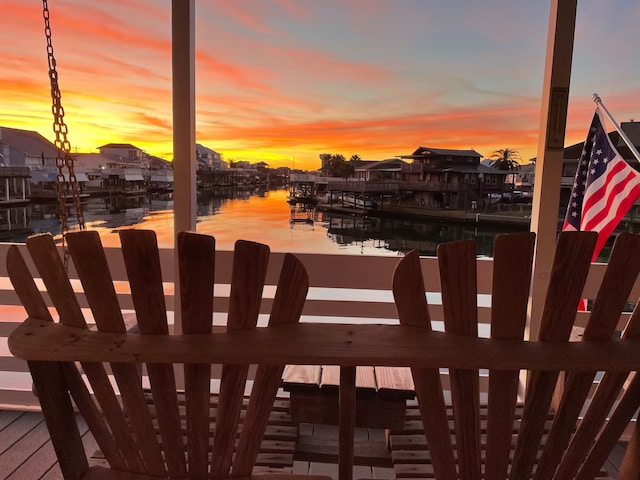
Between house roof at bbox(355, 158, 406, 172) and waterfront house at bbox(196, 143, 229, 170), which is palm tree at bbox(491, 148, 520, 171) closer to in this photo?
house roof at bbox(355, 158, 406, 172)

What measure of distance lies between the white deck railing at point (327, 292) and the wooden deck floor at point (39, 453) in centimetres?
16

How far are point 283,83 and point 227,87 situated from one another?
1.28 ft

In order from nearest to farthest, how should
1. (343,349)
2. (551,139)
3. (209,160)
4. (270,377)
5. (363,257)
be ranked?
(343,349), (270,377), (551,139), (363,257), (209,160)

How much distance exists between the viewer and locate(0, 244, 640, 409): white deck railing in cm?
230

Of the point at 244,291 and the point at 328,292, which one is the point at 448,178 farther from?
the point at 244,291

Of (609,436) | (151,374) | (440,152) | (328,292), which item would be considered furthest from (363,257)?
(151,374)

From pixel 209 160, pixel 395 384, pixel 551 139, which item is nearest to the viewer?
pixel 395 384

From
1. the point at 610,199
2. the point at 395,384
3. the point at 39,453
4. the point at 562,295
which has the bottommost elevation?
the point at 39,453

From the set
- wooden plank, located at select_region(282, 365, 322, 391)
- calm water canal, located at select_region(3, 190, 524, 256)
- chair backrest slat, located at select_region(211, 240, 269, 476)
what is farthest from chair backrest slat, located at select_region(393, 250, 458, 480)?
calm water canal, located at select_region(3, 190, 524, 256)

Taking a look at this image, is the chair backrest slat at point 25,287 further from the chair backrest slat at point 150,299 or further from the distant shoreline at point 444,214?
the distant shoreline at point 444,214

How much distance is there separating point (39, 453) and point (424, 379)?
2.22 m

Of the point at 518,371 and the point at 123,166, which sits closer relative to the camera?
the point at 518,371

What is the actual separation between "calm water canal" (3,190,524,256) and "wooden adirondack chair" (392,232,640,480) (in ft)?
5.49

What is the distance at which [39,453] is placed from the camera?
2.14 metres
